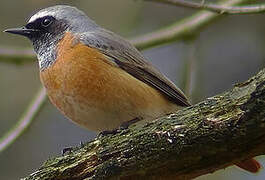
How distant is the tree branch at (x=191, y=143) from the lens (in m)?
3.79

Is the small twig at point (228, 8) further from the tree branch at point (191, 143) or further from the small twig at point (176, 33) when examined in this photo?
the tree branch at point (191, 143)

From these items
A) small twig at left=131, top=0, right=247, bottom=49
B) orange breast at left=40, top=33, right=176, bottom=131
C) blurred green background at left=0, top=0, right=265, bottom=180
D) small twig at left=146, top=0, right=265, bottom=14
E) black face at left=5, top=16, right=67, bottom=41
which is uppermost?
blurred green background at left=0, top=0, right=265, bottom=180

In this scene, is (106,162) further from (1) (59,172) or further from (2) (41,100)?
(2) (41,100)

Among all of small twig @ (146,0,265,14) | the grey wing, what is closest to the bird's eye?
the grey wing

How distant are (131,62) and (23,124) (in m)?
1.51

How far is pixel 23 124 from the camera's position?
272 inches

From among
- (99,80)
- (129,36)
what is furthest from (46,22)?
(129,36)

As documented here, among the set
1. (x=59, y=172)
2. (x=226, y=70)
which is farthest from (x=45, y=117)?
(x=59, y=172)

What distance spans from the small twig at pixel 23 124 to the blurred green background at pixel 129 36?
96.8 inches

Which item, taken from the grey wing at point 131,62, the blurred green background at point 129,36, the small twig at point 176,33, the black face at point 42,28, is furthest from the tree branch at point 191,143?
the blurred green background at point 129,36

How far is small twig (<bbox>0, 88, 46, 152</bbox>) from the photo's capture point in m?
6.74

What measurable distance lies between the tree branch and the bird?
1.17 m

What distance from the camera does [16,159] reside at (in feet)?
34.6

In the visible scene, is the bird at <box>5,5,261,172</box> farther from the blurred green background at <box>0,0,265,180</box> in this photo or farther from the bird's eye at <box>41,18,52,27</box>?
the blurred green background at <box>0,0,265,180</box>
